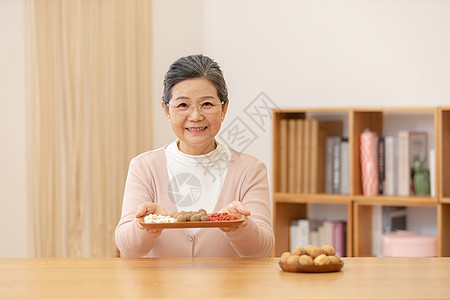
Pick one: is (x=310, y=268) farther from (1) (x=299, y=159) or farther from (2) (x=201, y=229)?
(1) (x=299, y=159)

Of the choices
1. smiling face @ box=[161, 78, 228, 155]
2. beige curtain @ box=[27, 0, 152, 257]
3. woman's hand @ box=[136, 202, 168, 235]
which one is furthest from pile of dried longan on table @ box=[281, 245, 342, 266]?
beige curtain @ box=[27, 0, 152, 257]

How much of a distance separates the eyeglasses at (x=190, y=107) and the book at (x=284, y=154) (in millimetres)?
1777

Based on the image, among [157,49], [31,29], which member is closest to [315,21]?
[157,49]

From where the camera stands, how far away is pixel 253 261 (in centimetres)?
193

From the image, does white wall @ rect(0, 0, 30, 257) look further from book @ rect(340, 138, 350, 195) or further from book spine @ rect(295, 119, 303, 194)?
book @ rect(340, 138, 350, 195)

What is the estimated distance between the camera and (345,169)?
153 inches

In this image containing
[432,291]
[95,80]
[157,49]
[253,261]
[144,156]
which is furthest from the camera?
[157,49]

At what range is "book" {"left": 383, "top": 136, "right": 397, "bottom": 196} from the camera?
12.3 ft

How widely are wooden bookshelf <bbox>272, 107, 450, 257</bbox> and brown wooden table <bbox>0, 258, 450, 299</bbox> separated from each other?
1.73 metres

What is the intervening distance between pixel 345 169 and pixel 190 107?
6.18 ft

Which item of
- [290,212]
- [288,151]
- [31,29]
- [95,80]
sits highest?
[31,29]

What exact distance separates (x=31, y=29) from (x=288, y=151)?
1633 millimetres

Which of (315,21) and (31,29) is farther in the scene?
(315,21)

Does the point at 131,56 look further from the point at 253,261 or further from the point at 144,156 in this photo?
the point at 253,261
